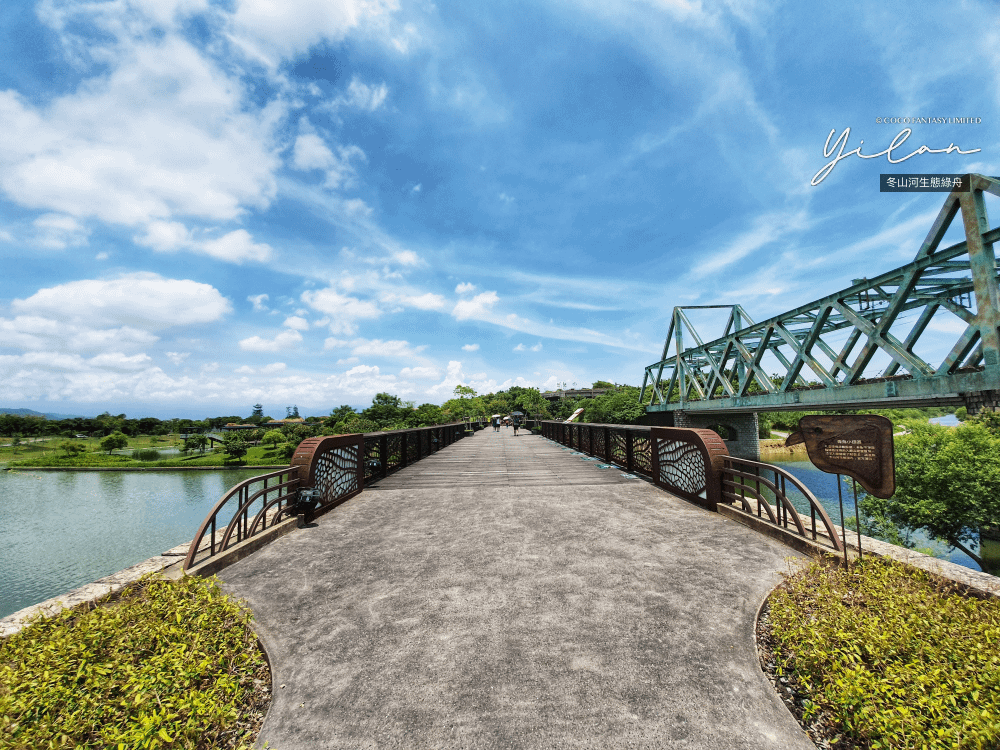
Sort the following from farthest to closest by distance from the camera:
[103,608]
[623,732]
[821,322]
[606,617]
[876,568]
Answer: [821,322]
[876,568]
[606,617]
[103,608]
[623,732]

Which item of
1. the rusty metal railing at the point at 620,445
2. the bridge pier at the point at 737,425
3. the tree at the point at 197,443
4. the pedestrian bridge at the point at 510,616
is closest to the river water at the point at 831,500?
the bridge pier at the point at 737,425

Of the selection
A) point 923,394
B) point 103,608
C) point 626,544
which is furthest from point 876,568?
point 923,394

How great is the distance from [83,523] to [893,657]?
45832mm

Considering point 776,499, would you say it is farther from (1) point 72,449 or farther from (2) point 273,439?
(1) point 72,449

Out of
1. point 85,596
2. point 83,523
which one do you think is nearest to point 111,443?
point 83,523

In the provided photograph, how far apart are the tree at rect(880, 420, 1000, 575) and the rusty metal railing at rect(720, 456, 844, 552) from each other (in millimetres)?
22244

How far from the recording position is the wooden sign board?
368cm

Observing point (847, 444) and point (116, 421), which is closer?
point (847, 444)

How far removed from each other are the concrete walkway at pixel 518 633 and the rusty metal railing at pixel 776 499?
47cm

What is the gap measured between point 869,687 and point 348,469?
7.68 m

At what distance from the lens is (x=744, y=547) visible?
16.3 feet

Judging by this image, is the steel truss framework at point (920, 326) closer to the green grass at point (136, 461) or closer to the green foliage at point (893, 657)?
the green foliage at point (893, 657)

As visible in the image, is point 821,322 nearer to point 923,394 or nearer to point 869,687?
point 923,394

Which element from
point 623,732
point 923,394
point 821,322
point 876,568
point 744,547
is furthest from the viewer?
point 821,322
